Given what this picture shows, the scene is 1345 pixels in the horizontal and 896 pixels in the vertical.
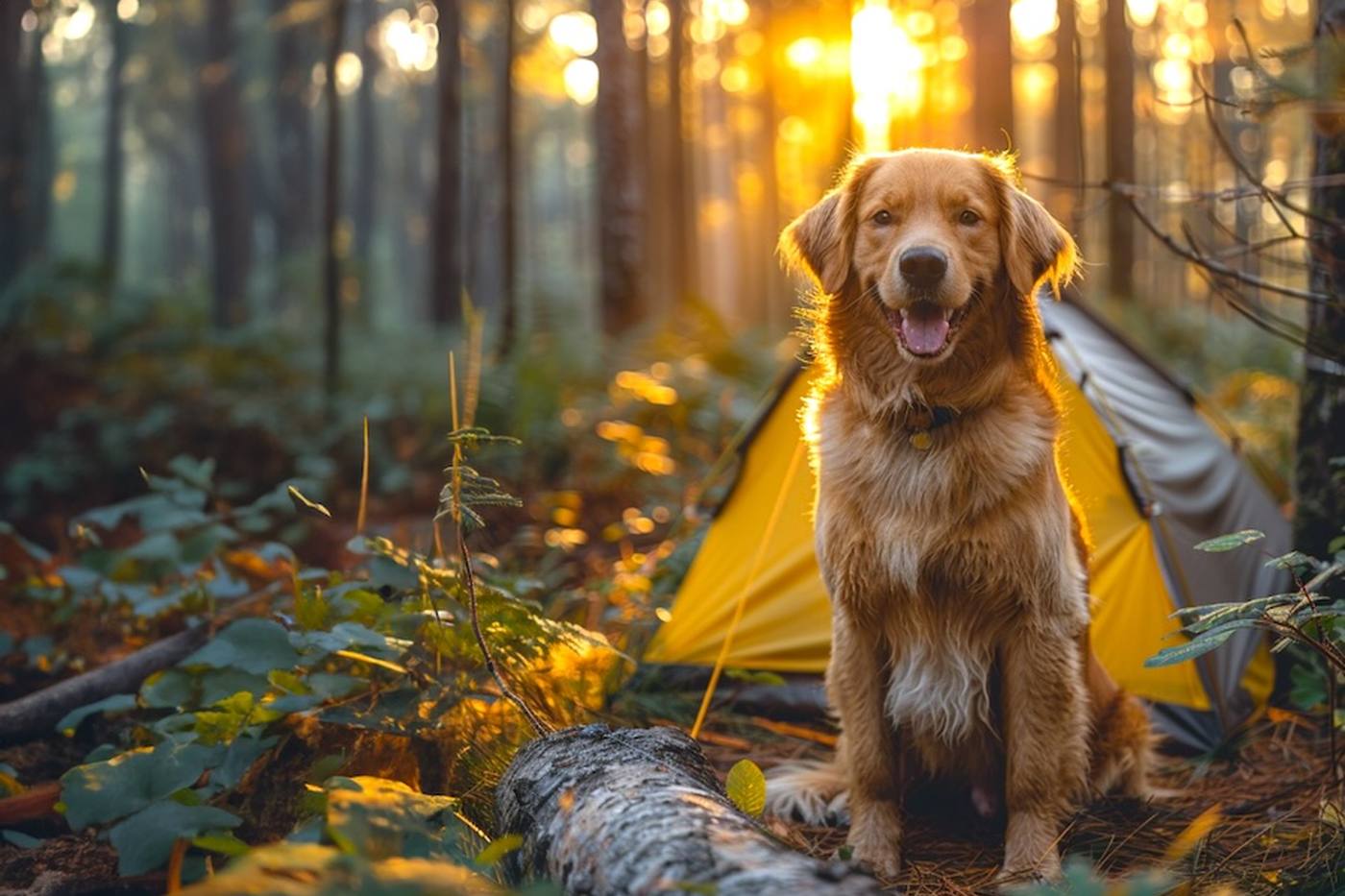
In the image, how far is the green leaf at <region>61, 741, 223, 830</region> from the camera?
2.39 meters

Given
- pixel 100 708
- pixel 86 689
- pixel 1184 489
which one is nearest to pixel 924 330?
pixel 1184 489

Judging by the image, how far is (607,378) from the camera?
9.38 meters

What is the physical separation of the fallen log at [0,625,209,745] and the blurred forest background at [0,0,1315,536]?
4.46 feet

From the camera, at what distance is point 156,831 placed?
234cm

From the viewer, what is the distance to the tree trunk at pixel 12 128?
36.0ft

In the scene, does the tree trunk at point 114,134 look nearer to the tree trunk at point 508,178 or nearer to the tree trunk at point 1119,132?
the tree trunk at point 508,178

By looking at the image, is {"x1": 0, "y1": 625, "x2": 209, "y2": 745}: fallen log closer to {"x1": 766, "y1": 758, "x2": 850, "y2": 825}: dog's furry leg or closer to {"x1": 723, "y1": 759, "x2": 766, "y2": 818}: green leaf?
{"x1": 766, "y1": 758, "x2": 850, "y2": 825}: dog's furry leg

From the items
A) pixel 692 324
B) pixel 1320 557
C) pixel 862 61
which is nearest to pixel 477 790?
pixel 1320 557

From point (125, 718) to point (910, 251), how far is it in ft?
8.86

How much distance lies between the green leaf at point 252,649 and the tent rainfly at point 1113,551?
1483mm

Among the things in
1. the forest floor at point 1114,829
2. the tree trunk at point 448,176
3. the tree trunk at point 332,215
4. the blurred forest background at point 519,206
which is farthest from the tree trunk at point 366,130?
the forest floor at point 1114,829

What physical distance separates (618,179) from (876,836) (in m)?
8.18

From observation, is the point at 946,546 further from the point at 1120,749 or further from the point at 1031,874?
the point at 1120,749

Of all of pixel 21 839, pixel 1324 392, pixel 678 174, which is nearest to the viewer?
pixel 21 839
